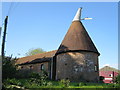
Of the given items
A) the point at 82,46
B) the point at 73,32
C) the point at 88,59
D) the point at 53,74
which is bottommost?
the point at 53,74

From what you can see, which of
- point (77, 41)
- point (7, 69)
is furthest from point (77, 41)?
point (7, 69)

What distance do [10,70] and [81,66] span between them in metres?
12.2

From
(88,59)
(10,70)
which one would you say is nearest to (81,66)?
(88,59)

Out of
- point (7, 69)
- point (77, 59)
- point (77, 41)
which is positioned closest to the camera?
point (7, 69)

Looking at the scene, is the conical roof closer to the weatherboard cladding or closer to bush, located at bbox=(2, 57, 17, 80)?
the weatherboard cladding

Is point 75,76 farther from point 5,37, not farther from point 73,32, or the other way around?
point 5,37

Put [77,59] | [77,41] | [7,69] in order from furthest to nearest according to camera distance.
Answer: [77,41] < [77,59] < [7,69]

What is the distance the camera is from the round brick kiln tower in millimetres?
30172

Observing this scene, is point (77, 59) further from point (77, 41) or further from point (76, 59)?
point (77, 41)

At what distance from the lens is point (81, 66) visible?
3019cm

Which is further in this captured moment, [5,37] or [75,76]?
[75,76]

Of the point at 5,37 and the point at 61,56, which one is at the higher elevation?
the point at 5,37

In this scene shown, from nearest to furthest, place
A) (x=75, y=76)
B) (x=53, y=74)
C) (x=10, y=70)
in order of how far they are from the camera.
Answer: (x=10, y=70) → (x=75, y=76) → (x=53, y=74)

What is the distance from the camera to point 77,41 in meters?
31.8
